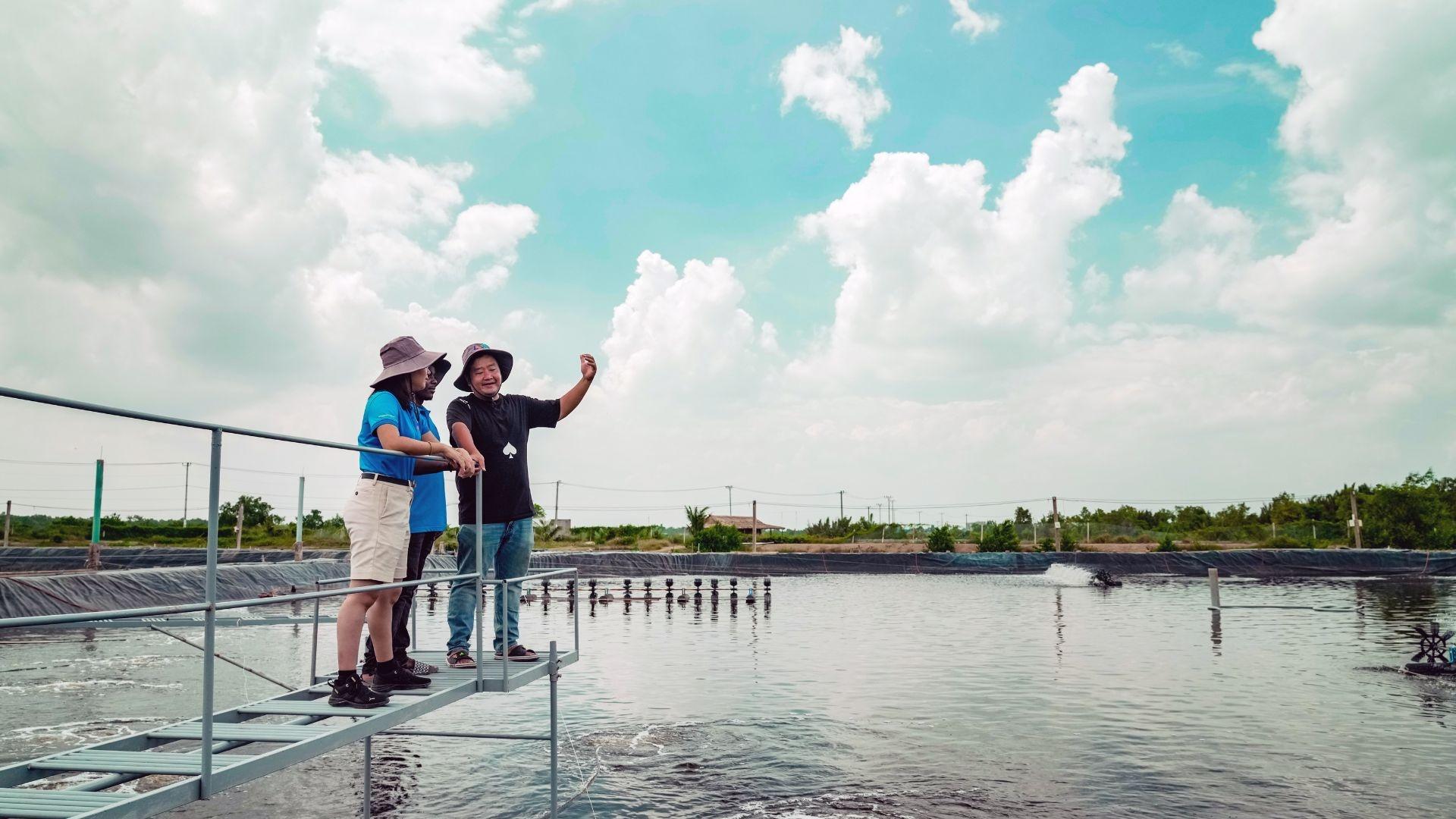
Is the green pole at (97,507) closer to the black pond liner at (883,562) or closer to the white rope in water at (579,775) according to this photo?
the black pond liner at (883,562)

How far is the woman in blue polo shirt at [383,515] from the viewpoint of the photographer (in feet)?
15.7

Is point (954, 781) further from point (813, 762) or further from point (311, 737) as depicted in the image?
point (311, 737)

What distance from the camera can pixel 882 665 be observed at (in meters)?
15.6

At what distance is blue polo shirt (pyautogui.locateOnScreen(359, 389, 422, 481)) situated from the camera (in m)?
5.02

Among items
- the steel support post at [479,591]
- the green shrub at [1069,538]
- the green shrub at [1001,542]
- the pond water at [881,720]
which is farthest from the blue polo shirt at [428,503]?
the green shrub at [1069,538]

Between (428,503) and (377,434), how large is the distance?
2.88 ft

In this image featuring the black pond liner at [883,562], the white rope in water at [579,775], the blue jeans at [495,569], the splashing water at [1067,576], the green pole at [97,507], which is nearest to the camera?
the blue jeans at [495,569]

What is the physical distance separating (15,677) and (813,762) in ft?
40.0

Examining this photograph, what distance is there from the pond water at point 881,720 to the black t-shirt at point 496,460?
9.81 feet

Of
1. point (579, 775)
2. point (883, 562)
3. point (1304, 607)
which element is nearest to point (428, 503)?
point (579, 775)

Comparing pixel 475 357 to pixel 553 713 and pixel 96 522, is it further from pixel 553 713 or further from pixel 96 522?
pixel 96 522

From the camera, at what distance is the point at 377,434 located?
5.02 m

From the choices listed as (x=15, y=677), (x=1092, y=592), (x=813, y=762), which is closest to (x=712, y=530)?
(x=1092, y=592)

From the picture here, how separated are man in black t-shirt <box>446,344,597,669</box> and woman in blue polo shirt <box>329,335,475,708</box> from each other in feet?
2.54
